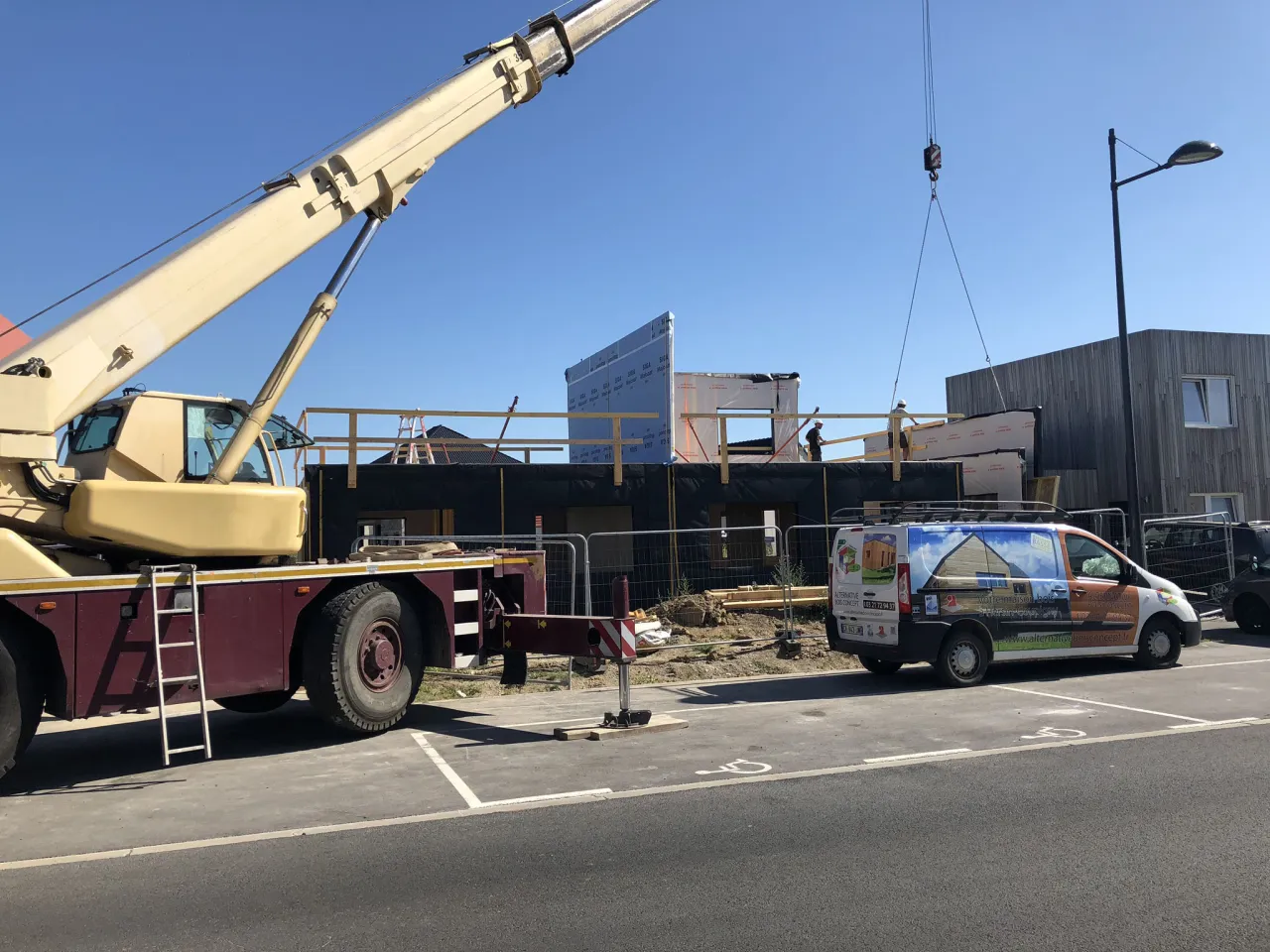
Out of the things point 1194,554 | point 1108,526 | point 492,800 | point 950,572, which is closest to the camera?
point 492,800

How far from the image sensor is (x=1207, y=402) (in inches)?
906

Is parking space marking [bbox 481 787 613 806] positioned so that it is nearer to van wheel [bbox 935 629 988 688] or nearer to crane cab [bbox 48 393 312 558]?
crane cab [bbox 48 393 312 558]

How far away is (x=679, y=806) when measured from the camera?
6.61 meters

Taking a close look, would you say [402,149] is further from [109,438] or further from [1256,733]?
[1256,733]

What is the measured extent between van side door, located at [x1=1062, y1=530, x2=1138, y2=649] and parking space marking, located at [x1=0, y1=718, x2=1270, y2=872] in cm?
366

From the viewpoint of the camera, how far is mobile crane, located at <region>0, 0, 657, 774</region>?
7371 millimetres

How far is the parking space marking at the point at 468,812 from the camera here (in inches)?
229

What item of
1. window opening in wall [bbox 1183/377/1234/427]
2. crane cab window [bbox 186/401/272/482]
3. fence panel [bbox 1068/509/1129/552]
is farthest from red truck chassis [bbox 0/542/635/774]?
window opening in wall [bbox 1183/377/1234/427]

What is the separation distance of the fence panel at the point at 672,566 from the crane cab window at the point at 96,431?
899cm

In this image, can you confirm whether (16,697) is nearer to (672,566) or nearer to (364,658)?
(364,658)

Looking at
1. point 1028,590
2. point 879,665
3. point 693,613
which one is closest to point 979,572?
point 1028,590

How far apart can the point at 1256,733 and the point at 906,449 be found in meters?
13.3

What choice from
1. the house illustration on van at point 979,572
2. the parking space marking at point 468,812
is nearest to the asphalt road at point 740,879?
the parking space marking at point 468,812

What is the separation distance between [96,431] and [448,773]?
423 centimetres
